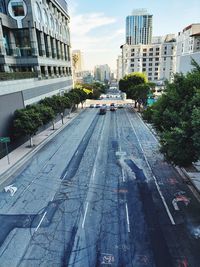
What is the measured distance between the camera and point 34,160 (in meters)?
23.4

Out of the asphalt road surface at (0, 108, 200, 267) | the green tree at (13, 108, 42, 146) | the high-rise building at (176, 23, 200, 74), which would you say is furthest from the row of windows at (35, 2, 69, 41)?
the high-rise building at (176, 23, 200, 74)

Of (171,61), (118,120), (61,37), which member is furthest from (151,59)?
(118,120)

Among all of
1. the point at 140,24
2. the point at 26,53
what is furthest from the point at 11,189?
the point at 140,24

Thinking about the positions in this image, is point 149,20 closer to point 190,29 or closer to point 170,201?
point 190,29

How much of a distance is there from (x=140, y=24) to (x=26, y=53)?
624 feet

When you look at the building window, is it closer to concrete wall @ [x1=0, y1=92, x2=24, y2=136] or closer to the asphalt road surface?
concrete wall @ [x1=0, y1=92, x2=24, y2=136]

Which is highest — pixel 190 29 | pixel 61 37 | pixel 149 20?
pixel 149 20

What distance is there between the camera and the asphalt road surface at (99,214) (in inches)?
407

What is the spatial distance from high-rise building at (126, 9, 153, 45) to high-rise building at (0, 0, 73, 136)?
559 ft

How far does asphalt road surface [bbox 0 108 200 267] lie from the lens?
10.3 metres

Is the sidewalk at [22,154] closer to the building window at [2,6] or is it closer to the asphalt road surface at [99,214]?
the asphalt road surface at [99,214]

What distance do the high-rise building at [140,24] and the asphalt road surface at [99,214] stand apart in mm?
202926

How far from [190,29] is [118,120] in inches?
2489

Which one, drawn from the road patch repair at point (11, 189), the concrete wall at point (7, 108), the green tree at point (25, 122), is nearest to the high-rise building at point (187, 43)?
the green tree at point (25, 122)
